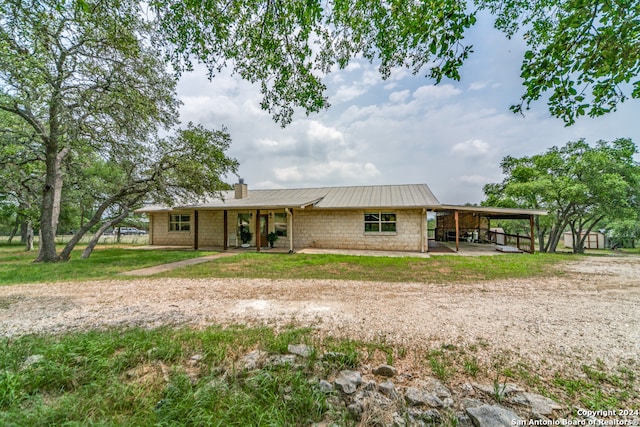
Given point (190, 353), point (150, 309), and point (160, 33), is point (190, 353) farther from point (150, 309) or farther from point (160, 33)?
point (160, 33)

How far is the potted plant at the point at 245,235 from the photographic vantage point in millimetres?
14942

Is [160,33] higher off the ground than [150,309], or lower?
higher

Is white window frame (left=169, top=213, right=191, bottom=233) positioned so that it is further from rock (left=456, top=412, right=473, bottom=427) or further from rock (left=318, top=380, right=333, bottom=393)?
rock (left=456, top=412, right=473, bottom=427)

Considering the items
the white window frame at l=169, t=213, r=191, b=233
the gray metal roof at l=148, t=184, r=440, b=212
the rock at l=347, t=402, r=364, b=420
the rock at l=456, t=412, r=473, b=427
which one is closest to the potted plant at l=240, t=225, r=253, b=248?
the gray metal roof at l=148, t=184, r=440, b=212

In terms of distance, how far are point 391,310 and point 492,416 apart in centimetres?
242

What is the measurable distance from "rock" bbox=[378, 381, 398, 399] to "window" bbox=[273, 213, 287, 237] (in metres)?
12.7

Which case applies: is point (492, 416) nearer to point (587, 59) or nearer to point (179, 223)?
point (587, 59)

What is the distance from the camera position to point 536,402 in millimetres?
2166

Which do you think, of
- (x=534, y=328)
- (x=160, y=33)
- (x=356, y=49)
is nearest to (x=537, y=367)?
(x=534, y=328)

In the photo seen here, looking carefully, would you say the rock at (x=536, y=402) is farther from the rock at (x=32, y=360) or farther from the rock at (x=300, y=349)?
the rock at (x=32, y=360)

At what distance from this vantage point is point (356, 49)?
443cm

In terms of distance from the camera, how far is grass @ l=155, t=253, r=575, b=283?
23.6 feet

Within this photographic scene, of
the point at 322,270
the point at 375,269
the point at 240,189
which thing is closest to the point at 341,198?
the point at 240,189

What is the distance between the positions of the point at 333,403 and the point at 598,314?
4.85 metres
